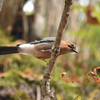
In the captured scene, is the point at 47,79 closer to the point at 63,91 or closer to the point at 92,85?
the point at 63,91

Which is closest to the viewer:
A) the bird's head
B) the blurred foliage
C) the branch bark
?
the branch bark

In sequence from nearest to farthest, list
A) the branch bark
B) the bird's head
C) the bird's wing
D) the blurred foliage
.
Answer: the branch bark → the bird's head → the bird's wing → the blurred foliage

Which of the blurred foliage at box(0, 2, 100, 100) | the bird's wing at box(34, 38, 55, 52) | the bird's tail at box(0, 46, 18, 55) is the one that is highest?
the bird's wing at box(34, 38, 55, 52)

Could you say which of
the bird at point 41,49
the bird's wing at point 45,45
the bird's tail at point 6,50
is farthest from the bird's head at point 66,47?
the bird's tail at point 6,50

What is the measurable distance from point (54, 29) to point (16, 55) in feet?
7.94

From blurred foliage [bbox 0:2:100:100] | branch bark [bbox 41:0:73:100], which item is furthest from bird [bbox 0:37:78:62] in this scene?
blurred foliage [bbox 0:2:100:100]

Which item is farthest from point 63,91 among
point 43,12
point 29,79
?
point 43,12

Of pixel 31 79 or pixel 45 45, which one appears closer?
pixel 45 45

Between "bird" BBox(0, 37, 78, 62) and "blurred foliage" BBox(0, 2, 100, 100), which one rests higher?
"bird" BBox(0, 37, 78, 62)

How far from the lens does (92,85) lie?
11.9 feet

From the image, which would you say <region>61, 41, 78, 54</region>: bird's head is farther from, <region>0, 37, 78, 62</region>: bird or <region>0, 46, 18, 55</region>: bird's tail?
<region>0, 46, 18, 55</region>: bird's tail

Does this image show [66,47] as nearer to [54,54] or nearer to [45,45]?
[45,45]

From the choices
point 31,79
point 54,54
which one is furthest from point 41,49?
point 31,79

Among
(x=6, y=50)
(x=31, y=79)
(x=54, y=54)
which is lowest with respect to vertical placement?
(x=31, y=79)
